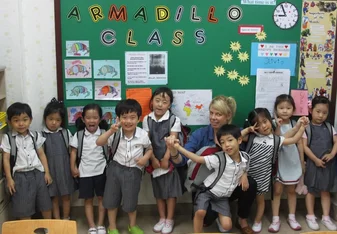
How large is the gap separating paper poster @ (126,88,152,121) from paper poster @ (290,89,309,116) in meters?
1.15

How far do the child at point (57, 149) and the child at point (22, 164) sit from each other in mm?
104

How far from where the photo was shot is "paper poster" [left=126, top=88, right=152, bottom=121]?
3053 mm

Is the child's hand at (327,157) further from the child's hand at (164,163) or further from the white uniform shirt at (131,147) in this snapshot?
the white uniform shirt at (131,147)

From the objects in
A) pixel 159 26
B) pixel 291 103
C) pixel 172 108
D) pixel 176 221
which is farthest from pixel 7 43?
pixel 291 103

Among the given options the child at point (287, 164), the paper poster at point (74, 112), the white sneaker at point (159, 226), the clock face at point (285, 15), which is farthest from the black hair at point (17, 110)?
the clock face at point (285, 15)

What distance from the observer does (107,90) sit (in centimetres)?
304

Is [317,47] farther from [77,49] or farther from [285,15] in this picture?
[77,49]

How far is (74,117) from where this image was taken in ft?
9.97

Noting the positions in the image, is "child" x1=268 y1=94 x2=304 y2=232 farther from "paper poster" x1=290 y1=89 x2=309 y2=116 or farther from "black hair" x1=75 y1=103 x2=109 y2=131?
"black hair" x1=75 y1=103 x2=109 y2=131

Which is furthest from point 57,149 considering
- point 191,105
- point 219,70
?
point 219,70

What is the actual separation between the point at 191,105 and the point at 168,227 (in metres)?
0.96

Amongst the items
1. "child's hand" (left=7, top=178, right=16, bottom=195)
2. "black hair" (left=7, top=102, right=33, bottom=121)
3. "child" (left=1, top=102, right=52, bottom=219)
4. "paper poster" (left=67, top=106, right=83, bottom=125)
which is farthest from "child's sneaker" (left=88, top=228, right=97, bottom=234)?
"black hair" (left=7, top=102, right=33, bottom=121)

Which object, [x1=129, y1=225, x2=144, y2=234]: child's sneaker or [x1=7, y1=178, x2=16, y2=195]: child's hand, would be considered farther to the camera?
[x1=129, y1=225, x2=144, y2=234]: child's sneaker

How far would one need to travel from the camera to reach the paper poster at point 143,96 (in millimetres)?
3053
